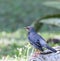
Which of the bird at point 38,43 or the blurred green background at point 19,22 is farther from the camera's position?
the blurred green background at point 19,22

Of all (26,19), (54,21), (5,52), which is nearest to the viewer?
(54,21)

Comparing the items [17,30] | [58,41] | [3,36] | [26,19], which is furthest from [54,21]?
[26,19]

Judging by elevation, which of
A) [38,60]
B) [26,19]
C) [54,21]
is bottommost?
[38,60]

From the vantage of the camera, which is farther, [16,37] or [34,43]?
[16,37]

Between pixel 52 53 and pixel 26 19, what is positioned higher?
pixel 26 19

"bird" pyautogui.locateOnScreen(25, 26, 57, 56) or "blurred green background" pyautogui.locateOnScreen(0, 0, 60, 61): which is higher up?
"blurred green background" pyautogui.locateOnScreen(0, 0, 60, 61)

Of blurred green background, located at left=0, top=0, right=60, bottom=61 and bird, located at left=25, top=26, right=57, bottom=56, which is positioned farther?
blurred green background, located at left=0, top=0, right=60, bottom=61

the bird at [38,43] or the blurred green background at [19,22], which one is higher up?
the blurred green background at [19,22]

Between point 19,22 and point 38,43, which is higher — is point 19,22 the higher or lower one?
the higher one

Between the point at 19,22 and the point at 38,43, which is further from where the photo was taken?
the point at 19,22

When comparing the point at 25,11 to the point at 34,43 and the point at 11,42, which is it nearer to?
the point at 11,42

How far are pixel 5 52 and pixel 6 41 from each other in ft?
4.94

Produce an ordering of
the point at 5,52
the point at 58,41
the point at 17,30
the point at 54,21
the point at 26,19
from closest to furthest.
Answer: the point at 54,21
the point at 5,52
the point at 58,41
the point at 17,30
the point at 26,19

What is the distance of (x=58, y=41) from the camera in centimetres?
1318
